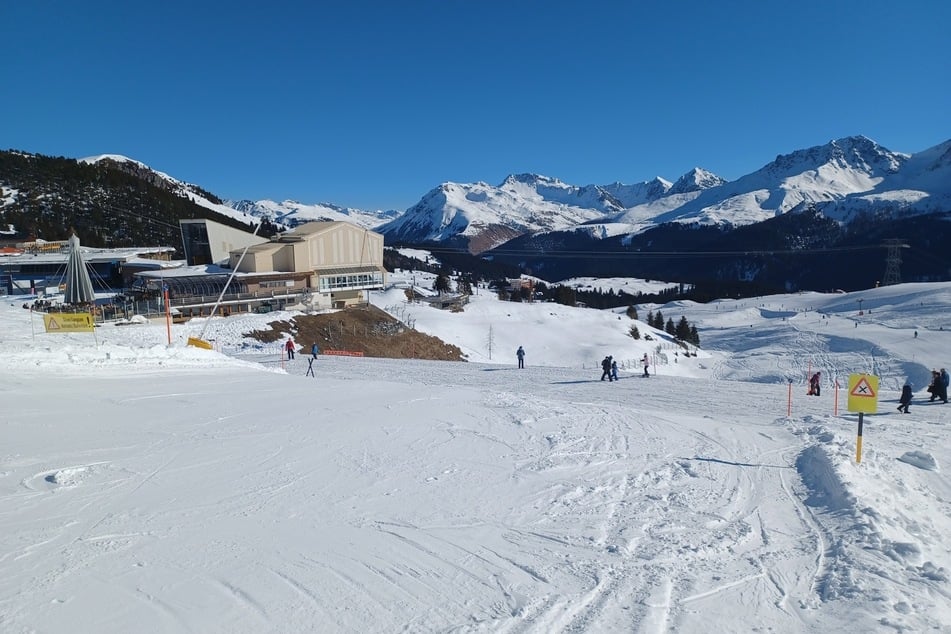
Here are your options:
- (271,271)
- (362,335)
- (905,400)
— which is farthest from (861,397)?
(271,271)

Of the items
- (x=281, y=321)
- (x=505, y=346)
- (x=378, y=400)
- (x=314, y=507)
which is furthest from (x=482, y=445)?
(x=505, y=346)

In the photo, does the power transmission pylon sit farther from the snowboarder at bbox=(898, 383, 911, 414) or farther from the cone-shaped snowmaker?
the cone-shaped snowmaker

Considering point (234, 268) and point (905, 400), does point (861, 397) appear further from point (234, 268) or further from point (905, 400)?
point (234, 268)

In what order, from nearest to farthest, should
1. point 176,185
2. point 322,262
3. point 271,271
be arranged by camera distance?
point 271,271 → point 322,262 → point 176,185

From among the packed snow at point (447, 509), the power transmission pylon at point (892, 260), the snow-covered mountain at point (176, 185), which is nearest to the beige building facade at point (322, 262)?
the packed snow at point (447, 509)

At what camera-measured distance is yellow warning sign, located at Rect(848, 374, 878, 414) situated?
1122 cm

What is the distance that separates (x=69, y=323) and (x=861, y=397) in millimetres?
30144

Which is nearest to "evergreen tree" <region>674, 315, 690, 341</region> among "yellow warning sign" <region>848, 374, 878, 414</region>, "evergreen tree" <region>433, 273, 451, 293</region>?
"evergreen tree" <region>433, 273, 451, 293</region>

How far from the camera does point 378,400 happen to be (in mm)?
17312

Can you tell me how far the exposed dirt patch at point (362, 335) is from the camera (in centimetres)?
4022

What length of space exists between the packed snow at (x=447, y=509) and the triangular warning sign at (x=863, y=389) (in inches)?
53.2

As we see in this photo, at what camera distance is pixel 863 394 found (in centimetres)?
1148

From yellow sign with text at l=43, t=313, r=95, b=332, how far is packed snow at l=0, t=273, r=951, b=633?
5.12m

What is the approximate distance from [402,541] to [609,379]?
18980 millimetres
